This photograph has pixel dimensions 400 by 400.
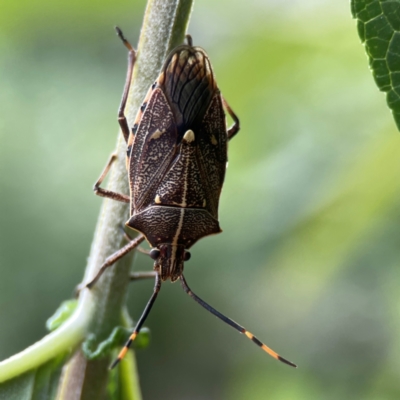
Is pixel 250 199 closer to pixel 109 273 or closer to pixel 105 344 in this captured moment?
pixel 109 273

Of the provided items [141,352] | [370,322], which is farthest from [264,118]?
[141,352]

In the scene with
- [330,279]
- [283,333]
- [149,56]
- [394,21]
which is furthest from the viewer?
[283,333]

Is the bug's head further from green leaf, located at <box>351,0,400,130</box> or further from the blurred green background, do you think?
green leaf, located at <box>351,0,400,130</box>

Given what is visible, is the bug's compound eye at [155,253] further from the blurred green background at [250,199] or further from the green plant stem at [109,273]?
the blurred green background at [250,199]

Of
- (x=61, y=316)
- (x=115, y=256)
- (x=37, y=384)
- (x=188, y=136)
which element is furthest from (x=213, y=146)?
(x=37, y=384)

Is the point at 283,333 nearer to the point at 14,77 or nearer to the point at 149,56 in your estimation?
the point at 149,56
